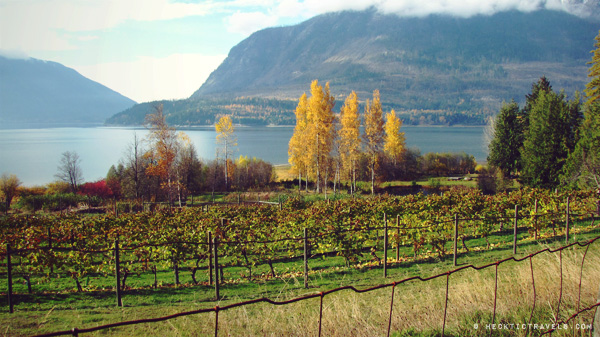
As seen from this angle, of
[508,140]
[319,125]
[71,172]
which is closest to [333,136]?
[319,125]

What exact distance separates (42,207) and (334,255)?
27.1 metres

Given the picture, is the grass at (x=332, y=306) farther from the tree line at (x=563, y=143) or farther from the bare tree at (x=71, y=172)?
the bare tree at (x=71, y=172)

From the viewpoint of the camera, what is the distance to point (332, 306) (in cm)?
615

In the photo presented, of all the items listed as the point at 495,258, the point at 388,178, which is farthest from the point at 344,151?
the point at 495,258

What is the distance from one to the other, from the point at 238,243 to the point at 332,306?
4419 mm

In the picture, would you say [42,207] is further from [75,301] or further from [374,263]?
[374,263]

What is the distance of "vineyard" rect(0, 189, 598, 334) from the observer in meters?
9.37

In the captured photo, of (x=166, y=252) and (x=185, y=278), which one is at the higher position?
(x=166, y=252)

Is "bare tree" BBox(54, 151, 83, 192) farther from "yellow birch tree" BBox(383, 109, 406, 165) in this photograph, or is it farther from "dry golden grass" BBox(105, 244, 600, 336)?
"dry golden grass" BBox(105, 244, 600, 336)

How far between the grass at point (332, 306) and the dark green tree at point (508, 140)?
3513 cm

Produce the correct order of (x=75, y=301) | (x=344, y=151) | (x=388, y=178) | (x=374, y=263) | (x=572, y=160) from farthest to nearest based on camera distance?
(x=388, y=178)
(x=344, y=151)
(x=572, y=160)
(x=374, y=263)
(x=75, y=301)

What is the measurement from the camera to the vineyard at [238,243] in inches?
369

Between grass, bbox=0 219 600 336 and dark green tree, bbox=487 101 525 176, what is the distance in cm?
3513

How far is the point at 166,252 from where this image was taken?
9.79 meters
